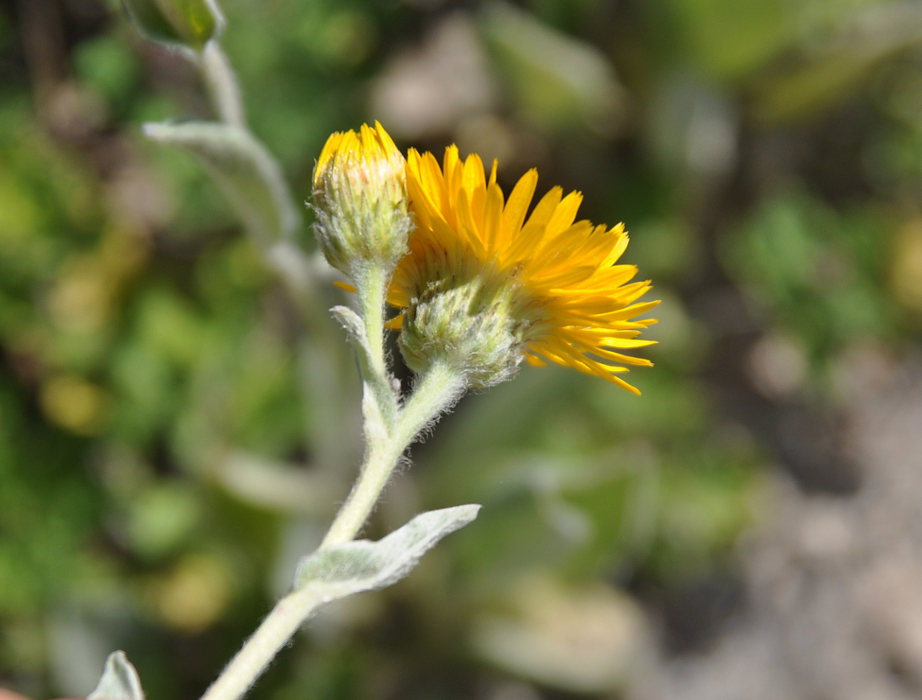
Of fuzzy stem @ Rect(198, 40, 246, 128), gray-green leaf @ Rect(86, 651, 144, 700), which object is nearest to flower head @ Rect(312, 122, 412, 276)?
fuzzy stem @ Rect(198, 40, 246, 128)

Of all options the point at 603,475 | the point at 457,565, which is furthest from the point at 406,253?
the point at 457,565

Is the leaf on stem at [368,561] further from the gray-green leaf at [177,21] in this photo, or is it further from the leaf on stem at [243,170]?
the gray-green leaf at [177,21]

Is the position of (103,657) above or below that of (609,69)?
below

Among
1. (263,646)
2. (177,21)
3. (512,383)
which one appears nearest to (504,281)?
(263,646)

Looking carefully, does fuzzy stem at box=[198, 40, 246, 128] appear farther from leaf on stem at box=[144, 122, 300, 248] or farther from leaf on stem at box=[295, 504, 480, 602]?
leaf on stem at box=[295, 504, 480, 602]

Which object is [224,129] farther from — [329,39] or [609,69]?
[609,69]

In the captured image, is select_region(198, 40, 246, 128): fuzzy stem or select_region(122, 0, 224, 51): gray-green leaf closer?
select_region(122, 0, 224, 51): gray-green leaf
